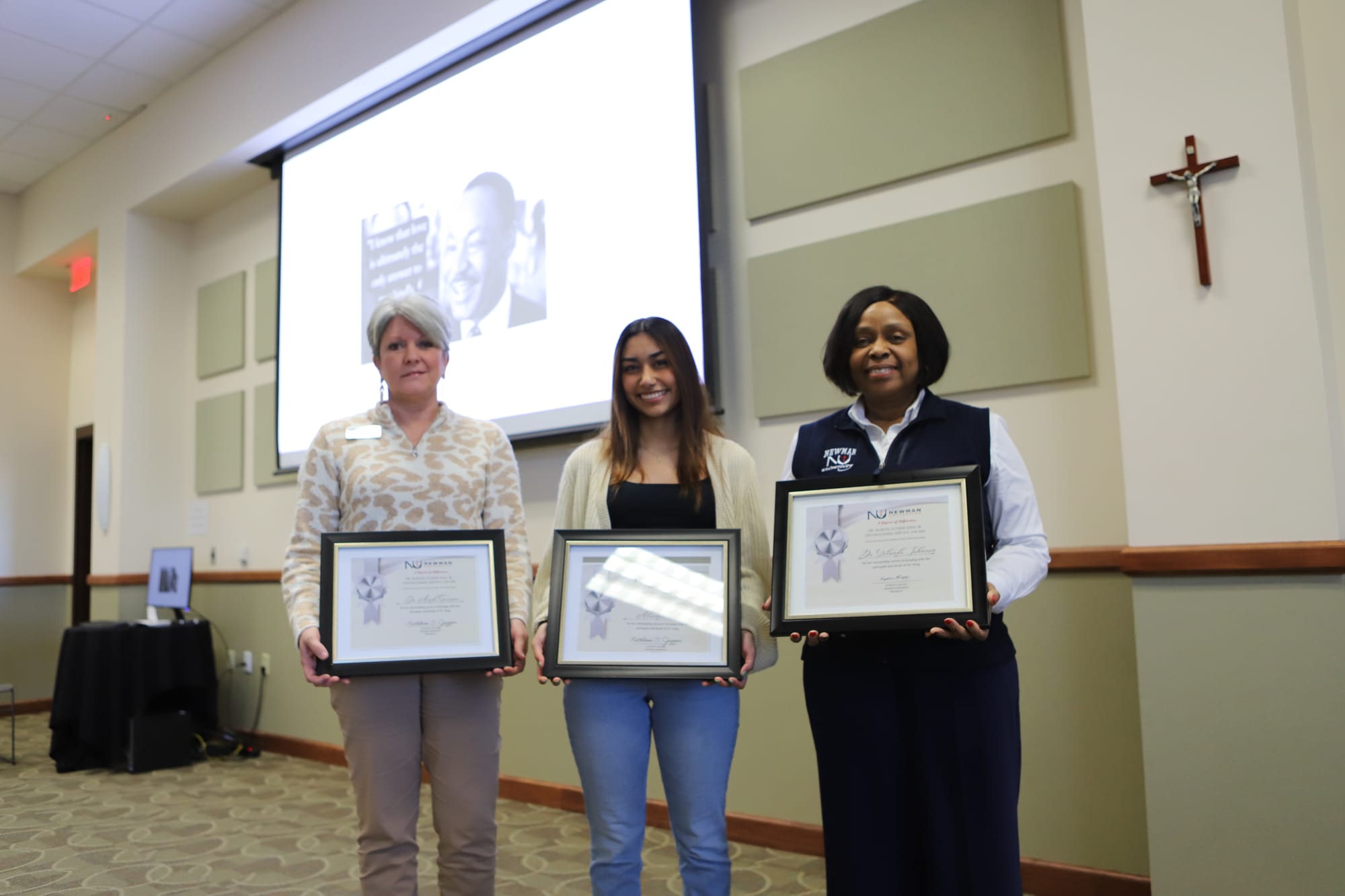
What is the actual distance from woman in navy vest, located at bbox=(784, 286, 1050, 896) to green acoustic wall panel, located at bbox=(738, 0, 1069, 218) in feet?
4.22

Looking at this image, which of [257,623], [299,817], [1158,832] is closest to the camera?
[1158,832]

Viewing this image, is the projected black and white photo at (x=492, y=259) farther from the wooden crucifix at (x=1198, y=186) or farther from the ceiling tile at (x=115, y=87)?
the ceiling tile at (x=115, y=87)

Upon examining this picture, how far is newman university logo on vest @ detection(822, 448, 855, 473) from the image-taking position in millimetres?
1635

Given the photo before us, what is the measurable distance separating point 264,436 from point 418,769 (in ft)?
12.2

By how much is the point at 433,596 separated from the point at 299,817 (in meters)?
2.24

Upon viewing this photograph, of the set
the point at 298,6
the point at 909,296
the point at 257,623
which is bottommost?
the point at 257,623

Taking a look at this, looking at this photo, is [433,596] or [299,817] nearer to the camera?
[433,596]

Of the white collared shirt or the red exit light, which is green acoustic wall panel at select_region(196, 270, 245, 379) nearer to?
the red exit light

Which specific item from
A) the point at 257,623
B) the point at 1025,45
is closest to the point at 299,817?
the point at 257,623

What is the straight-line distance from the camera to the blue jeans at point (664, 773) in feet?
5.33

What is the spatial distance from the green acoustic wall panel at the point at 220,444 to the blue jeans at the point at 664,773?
13.8 feet

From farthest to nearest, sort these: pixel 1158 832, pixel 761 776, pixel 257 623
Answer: pixel 257 623
pixel 761 776
pixel 1158 832

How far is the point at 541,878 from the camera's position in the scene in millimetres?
2742

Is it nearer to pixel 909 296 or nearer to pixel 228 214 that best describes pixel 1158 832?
pixel 909 296
